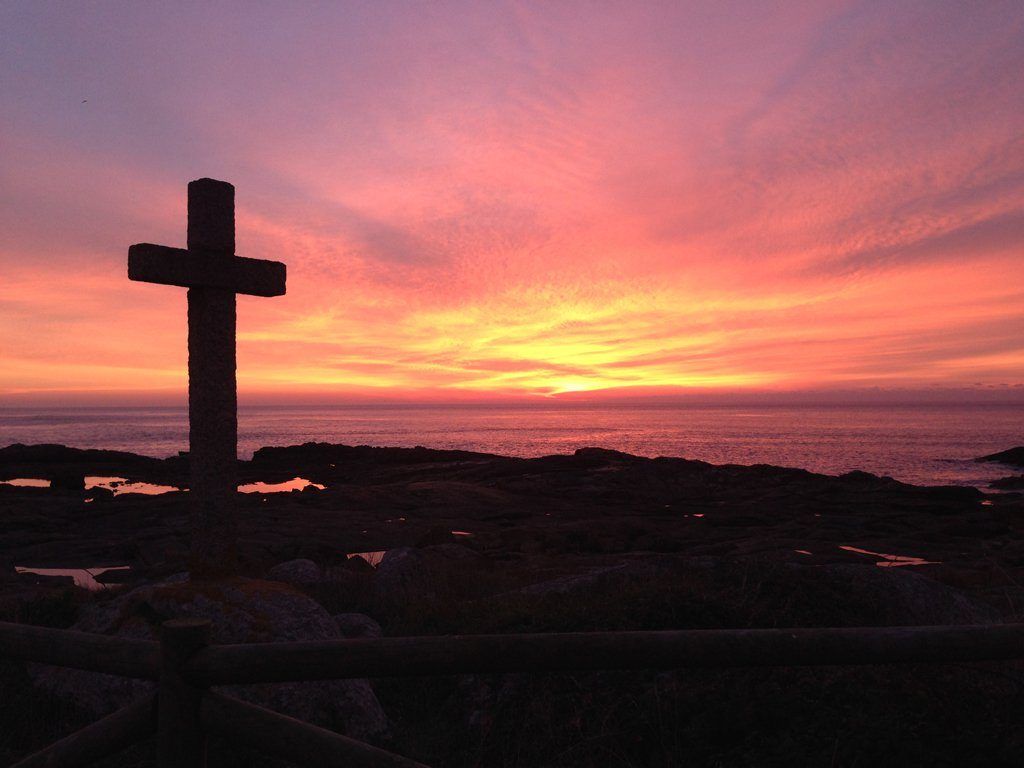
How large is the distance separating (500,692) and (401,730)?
774mm

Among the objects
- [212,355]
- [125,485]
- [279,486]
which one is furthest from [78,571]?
[125,485]

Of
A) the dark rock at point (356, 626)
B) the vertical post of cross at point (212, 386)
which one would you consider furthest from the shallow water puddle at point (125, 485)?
the dark rock at point (356, 626)

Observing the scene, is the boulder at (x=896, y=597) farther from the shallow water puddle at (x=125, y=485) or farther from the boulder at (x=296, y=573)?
the shallow water puddle at (x=125, y=485)

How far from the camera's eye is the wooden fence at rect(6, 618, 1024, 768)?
2.39 meters

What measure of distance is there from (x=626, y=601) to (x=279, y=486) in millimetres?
28786

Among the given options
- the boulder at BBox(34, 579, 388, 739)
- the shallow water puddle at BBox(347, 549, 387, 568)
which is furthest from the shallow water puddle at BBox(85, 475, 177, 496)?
the boulder at BBox(34, 579, 388, 739)

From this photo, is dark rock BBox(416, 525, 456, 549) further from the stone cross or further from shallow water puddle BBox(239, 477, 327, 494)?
shallow water puddle BBox(239, 477, 327, 494)

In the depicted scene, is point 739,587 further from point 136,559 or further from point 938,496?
point 938,496

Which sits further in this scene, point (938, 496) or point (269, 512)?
point (938, 496)

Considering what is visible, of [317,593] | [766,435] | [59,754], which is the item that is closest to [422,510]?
[317,593]

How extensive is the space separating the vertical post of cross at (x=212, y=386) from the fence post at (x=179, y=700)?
13.9 ft

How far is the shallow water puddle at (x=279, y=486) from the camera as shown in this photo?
1184 inches

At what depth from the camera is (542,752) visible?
14.5ft

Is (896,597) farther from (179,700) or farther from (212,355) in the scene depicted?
(212,355)
